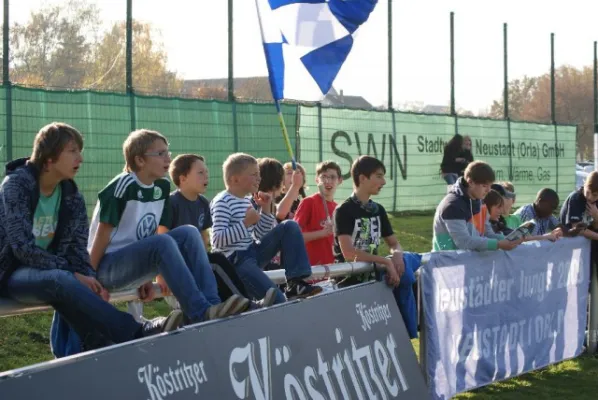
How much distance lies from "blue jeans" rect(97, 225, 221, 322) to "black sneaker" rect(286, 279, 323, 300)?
0.92m

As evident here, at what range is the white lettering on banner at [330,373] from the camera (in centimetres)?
504

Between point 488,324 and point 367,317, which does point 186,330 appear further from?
point 488,324

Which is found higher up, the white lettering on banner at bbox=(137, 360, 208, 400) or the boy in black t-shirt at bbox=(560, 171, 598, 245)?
the boy in black t-shirt at bbox=(560, 171, 598, 245)

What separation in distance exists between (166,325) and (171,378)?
1.71ft

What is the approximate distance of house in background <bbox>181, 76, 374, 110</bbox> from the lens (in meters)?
19.2

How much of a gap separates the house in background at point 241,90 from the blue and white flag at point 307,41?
882 centimetres

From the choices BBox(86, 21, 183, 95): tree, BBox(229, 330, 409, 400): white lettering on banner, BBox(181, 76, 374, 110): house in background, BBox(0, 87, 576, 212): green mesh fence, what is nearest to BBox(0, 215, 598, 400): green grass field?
BBox(229, 330, 409, 400): white lettering on banner

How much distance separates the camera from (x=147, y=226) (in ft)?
18.5

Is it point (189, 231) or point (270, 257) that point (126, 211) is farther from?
point (270, 257)

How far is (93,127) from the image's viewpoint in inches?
603

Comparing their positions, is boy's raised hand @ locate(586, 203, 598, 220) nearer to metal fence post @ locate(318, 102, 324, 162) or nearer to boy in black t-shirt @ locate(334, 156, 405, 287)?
boy in black t-shirt @ locate(334, 156, 405, 287)

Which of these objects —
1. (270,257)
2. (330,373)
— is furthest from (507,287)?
(330,373)

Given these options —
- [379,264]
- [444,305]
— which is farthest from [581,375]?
[379,264]

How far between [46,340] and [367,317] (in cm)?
390
